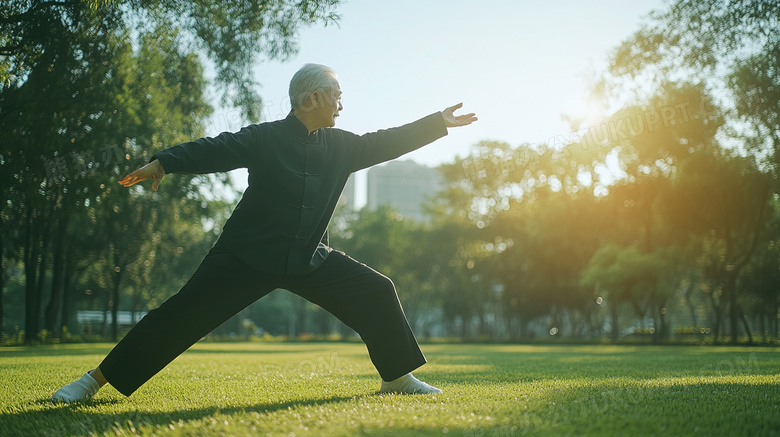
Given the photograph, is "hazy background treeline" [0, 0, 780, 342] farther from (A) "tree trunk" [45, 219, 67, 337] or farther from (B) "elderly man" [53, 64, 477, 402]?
(B) "elderly man" [53, 64, 477, 402]

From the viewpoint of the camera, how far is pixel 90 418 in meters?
3.59

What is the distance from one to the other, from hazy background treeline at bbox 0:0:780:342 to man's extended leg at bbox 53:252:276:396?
16.4ft

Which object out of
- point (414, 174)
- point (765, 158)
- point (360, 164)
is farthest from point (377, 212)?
point (414, 174)

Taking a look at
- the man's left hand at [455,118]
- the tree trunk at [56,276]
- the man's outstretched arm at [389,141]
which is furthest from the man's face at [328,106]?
the tree trunk at [56,276]

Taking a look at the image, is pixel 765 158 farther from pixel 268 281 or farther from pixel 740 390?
pixel 268 281

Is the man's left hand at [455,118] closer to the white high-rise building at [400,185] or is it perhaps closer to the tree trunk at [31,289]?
the tree trunk at [31,289]

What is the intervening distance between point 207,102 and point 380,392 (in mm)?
15364

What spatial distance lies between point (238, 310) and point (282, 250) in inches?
19.8

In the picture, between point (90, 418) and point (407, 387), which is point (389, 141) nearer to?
point (407, 387)

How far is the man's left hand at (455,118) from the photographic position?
204 inches

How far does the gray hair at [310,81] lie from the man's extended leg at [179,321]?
4.18 feet

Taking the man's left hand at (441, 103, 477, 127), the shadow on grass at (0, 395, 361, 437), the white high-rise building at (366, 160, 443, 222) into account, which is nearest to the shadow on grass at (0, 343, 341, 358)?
the shadow on grass at (0, 395, 361, 437)

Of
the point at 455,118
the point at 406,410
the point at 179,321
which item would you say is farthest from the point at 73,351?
the point at 406,410

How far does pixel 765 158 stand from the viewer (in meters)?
23.8
